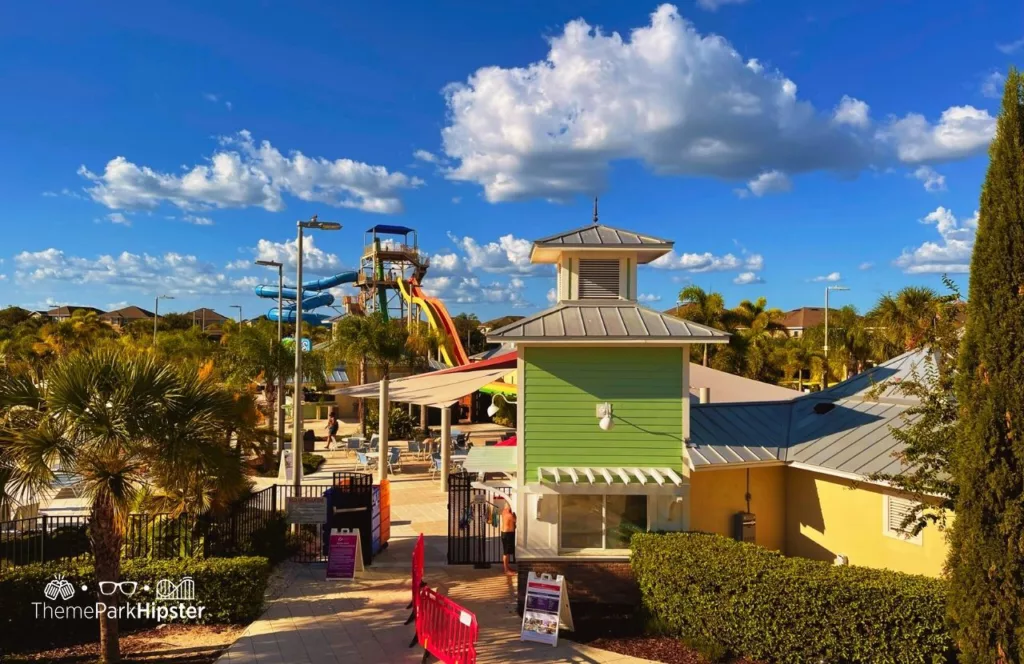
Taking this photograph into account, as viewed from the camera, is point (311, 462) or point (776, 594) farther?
point (311, 462)

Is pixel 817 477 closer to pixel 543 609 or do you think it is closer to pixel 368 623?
pixel 543 609

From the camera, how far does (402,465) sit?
22.3 m

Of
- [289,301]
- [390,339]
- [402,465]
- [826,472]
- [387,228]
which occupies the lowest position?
[402,465]

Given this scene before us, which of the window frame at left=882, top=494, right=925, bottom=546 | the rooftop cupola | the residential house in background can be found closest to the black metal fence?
the rooftop cupola

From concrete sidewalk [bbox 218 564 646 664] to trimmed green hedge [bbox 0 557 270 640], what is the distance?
52 centimetres

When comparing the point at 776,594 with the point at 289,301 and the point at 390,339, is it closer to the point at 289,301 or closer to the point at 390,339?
the point at 390,339

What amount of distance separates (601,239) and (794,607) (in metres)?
6.51

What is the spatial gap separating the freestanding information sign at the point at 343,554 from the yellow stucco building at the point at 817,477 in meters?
6.25

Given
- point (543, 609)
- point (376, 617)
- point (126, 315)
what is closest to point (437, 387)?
point (376, 617)

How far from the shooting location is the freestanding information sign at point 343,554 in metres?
11.3

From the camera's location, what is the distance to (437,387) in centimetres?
1630

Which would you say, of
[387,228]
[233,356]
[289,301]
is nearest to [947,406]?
[233,356]

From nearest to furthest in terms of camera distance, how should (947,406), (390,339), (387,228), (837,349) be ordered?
(947,406) → (390,339) → (837,349) → (387,228)

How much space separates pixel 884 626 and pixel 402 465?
17.4m
